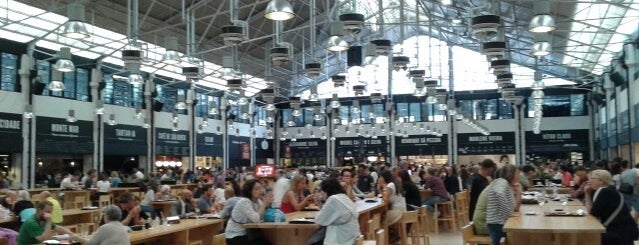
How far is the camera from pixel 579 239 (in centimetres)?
687

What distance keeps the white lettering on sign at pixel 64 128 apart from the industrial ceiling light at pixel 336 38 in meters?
16.3

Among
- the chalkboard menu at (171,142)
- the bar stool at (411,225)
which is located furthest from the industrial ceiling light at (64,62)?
the chalkboard menu at (171,142)

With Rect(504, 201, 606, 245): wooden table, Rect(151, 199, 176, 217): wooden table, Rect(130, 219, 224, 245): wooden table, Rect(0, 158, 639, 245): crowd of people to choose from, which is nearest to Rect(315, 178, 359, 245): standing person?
Rect(0, 158, 639, 245): crowd of people

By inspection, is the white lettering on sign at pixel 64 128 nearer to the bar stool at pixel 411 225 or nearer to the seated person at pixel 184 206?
the seated person at pixel 184 206

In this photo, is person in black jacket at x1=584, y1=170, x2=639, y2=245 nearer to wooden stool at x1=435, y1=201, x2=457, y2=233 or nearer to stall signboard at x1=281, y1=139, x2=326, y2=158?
wooden stool at x1=435, y1=201, x2=457, y2=233

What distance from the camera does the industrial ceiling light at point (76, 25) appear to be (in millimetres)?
8928

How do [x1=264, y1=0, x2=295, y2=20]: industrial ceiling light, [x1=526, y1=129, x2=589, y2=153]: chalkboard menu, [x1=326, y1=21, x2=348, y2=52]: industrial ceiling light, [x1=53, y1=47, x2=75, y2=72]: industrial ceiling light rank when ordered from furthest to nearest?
[x1=526, y1=129, x2=589, y2=153]: chalkboard menu → [x1=53, y1=47, x2=75, y2=72]: industrial ceiling light → [x1=326, y1=21, x2=348, y2=52]: industrial ceiling light → [x1=264, y1=0, x2=295, y2=20]: industrial ceiling light

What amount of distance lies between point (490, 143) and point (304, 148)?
1077cm

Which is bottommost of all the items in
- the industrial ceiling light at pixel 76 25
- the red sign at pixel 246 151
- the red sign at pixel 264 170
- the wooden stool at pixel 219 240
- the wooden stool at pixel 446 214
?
the wooden stool at pixel 446 214

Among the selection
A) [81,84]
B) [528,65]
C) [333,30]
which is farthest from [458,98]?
[333,30]

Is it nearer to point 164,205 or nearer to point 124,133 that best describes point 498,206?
point 164,205

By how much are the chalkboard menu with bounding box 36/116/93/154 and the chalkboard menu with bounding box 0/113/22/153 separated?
905 millimetres

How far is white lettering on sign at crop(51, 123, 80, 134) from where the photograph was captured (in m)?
23.9

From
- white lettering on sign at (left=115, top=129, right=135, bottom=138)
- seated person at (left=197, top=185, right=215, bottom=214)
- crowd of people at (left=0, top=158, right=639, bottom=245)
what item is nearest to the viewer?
crowd of people at (left=0, top=158, right=639, bottom=245)
